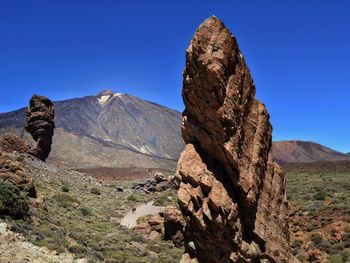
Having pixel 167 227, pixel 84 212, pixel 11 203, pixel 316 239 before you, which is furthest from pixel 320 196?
pixel 11 203

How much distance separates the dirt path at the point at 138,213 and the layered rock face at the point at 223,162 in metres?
27.3

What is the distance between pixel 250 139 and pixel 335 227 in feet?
59.8

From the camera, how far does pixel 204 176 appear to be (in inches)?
459

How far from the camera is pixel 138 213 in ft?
145

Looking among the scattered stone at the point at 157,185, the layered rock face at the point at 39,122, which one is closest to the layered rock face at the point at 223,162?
the layered rock face at the point at 39,122

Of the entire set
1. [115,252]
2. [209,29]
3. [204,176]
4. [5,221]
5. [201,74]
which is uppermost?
[209,29]

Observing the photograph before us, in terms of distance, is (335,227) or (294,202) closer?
(335,227)

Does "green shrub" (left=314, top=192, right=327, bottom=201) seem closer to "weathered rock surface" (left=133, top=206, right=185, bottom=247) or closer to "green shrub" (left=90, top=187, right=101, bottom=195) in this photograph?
"weathered rock surface" (left=133, top=206, right=185, bottom=247)

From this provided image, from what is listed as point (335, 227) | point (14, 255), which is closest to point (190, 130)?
point (14, 255)

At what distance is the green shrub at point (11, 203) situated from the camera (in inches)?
855

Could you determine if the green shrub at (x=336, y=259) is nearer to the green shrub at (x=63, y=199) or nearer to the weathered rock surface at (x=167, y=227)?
the weathered rock surface at (x=167, y=227)

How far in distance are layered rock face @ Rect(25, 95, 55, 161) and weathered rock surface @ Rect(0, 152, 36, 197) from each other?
2093 centimetres

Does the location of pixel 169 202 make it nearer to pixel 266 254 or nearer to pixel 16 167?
pixel 16 167

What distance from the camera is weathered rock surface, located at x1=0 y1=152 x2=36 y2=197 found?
89.8 feet
